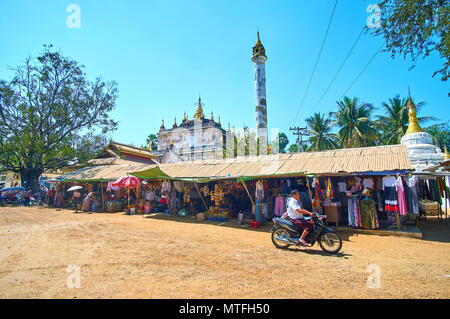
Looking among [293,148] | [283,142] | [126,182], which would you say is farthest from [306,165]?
[283,142]

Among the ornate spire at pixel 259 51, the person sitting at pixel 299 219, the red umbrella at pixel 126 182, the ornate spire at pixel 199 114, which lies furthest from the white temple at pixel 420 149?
the ornate spire at pixel 199 114

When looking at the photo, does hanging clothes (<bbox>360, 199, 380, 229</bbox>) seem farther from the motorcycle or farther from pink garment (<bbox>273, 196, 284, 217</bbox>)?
the motorcycle

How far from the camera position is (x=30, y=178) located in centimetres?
2262

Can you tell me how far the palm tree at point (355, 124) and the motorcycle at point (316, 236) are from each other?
2452 centimetres

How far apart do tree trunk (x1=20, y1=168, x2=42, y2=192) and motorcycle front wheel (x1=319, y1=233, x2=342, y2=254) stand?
27.2 metres

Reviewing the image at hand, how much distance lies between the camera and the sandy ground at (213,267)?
11.8 feet

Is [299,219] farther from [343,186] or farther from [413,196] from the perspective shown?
[413,196]

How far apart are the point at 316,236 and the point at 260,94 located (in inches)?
767

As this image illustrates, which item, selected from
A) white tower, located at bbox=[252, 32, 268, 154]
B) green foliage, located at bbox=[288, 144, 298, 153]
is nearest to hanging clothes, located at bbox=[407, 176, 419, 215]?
white tower, located at bbox=[252, 32, 268, 154]

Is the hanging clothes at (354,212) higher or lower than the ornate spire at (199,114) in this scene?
lower

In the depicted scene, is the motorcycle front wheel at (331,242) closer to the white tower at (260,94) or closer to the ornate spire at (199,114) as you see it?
the white tower at (260,94)

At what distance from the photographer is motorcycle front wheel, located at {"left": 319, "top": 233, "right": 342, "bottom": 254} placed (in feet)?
18.4
